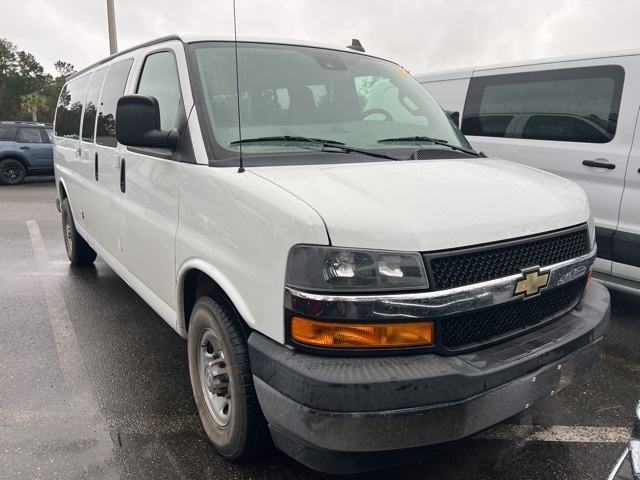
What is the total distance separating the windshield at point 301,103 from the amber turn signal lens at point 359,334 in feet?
3.32

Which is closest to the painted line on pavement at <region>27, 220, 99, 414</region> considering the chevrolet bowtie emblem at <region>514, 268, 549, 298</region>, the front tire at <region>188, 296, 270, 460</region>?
the front tire at <region>188, 296, 270, 460</region>

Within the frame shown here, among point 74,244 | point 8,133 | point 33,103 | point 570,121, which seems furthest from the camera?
point 33,103

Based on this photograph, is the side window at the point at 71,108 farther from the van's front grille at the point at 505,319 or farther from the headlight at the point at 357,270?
the van's front grille at the point at 505,319

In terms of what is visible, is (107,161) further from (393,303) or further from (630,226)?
(630,226)

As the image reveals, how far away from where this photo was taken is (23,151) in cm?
1470

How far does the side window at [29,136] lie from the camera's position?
1462cm

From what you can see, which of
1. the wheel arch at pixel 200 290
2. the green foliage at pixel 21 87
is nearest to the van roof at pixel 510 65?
the wheel arch at pixel 200 290

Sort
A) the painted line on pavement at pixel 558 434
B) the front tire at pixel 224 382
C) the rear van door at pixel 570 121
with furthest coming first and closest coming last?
the rear van door at pixel 570 121 < the painted line on pavement at pixel 558 434 < the front tire at pixel 224 382

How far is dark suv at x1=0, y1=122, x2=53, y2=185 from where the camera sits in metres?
14.5

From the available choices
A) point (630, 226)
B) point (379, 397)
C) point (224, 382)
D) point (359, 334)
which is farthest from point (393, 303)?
point (630, 226)

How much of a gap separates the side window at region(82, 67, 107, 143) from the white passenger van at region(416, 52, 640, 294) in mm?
3667

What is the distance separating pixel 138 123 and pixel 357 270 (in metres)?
1.44

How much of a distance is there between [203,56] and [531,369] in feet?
7.39

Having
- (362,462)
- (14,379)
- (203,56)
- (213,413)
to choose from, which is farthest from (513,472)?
(14,379)
